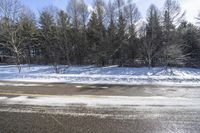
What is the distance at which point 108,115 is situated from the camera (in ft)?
19.7

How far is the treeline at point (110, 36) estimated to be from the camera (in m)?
35.2

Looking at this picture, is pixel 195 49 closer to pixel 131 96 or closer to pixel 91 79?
pixel 91 79

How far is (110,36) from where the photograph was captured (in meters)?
39.9

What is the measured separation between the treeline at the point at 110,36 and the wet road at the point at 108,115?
25.3 metres

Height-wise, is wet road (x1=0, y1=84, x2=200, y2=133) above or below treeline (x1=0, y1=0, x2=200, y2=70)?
below

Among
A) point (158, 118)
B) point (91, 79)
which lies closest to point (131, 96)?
point (158, 118)

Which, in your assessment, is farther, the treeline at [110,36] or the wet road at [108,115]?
the treeline at [110,36]

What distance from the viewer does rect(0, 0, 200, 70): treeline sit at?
3522cm

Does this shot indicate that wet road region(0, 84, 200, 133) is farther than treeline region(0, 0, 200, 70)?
No

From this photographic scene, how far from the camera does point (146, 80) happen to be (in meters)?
11.7

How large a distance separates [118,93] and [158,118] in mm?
3051

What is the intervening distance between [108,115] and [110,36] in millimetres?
34394

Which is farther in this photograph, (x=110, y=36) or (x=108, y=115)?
(x=110, y=36)

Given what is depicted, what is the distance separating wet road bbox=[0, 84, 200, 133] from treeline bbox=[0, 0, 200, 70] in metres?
25.3
